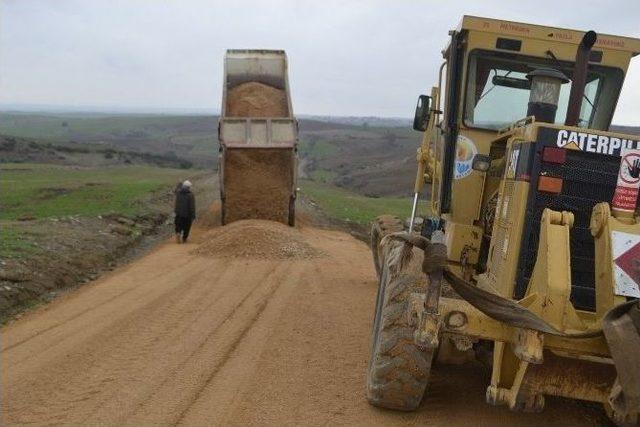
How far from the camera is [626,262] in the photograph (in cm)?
424

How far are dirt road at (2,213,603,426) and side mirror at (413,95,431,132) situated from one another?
2.52m

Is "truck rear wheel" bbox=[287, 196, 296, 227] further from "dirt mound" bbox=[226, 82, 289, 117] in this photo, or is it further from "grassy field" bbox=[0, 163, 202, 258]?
"grassy field" bbox=[0, 163, 202, 258]

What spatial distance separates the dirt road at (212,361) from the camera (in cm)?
536

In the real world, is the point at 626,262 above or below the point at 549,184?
below

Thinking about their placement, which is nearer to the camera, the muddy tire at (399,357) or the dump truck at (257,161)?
the muddy tire at (399,357)

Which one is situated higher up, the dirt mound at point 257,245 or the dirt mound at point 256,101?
the dirt mound at point 256,101

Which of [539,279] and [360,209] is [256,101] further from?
[539,279]

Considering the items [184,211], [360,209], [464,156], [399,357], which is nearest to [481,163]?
[464,156]

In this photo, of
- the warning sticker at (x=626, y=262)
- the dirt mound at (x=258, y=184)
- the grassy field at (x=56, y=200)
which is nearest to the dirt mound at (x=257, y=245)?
the dirt mound at (x=258, y=184)

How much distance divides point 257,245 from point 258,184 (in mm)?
3035

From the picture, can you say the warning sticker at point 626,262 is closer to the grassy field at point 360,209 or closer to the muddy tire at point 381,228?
the muddy tire at point 381,228

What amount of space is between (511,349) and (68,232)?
38.2 feet

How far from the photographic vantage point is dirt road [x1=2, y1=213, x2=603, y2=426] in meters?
5.36

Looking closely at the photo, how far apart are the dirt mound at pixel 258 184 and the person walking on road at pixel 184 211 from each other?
94cm
